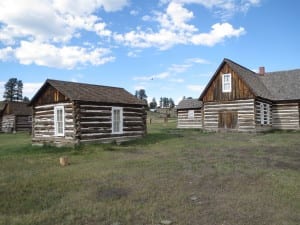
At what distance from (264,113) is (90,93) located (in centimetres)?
1814

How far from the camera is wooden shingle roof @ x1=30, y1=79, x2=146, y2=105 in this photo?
1930cm

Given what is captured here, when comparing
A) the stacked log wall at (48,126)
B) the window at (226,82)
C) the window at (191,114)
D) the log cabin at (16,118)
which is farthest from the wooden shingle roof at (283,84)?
the log cabin at (16,118)

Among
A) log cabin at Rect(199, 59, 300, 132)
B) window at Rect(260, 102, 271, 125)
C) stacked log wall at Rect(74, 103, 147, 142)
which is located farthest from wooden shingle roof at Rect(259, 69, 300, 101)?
stacked log wall at Rect(74, 103, 147, 142)

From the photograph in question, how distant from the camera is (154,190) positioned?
8422mm

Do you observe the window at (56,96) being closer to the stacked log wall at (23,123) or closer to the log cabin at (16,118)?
the log cabin at (16,118)

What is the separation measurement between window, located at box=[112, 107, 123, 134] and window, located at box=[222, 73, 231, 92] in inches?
477

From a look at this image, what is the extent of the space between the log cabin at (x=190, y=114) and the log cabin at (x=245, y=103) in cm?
897

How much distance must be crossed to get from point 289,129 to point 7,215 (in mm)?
29857

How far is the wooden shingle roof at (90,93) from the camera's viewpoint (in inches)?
760

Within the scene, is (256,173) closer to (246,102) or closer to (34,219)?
(34,219)

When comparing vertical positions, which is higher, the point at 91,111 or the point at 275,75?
the point at 275,75

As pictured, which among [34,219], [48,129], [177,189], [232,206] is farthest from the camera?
[48,129]

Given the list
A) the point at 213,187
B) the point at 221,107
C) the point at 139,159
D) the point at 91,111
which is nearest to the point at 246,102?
the point at 221,107

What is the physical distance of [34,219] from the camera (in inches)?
246
